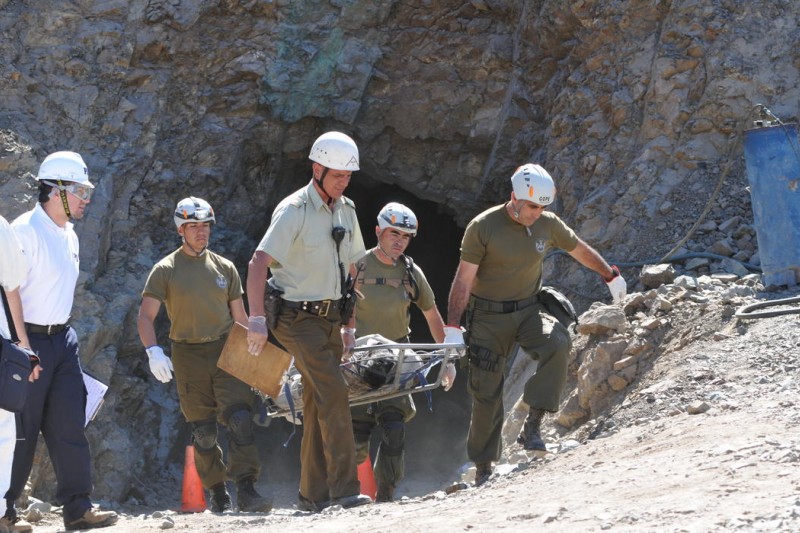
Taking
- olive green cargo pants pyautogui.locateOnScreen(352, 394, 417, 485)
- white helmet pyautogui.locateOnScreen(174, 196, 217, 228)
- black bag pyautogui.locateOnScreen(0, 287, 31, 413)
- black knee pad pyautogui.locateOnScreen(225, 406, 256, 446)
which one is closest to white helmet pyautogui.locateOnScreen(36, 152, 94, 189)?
black bag pyautogui.locateOnScreen(0, 287, 31, 413)

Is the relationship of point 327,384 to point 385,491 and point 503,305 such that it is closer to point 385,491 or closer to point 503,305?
point 503,305

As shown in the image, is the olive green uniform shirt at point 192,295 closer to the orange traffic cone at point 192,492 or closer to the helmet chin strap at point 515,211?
the orange traffic cone at point 192,492

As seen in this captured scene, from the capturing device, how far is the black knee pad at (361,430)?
7836mm

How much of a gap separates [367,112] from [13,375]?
8662 mm

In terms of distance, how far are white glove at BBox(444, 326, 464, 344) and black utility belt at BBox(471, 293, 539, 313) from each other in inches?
9.0

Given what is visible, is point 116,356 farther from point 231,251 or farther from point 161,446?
point 231,251

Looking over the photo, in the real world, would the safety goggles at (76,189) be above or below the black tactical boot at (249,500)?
above

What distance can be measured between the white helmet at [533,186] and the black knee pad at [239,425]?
8.07 feet

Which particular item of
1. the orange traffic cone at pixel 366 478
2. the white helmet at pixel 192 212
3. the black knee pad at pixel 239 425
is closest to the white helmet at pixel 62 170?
the white helmet at pixel 192 212

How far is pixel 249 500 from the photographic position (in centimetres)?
768

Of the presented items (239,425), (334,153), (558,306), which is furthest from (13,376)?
(558,306)

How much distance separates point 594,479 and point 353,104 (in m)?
8.64

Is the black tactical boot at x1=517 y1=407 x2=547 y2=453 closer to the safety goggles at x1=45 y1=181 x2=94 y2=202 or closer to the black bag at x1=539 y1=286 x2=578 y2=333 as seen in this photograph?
the black bag at x1=539 y1=286 x2=578 y2=333

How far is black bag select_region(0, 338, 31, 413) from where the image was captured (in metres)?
5.40
